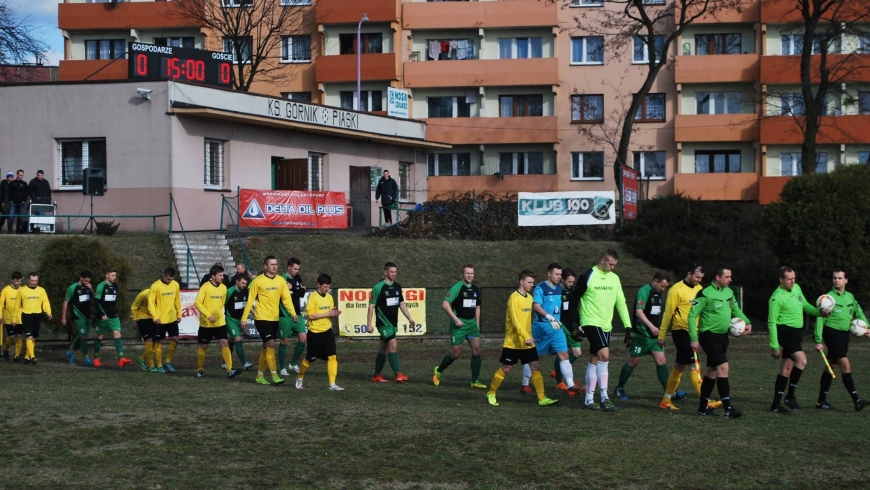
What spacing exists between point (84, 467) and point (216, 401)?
14.6 ft

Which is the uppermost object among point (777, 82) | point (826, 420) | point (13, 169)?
point (777, 82)

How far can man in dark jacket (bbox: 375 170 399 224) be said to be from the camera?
39.0 metres

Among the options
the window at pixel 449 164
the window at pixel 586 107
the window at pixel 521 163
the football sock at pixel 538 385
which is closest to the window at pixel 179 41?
the window at pixel 449 164

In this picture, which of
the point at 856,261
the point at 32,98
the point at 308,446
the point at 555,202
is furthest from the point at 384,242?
the point at 308,446

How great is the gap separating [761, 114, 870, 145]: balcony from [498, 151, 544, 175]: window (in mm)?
11734

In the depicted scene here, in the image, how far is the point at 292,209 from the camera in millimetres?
35344

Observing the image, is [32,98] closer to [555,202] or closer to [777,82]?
[555,202]

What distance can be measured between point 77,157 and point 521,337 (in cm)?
2490

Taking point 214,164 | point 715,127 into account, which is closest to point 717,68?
point 715,127

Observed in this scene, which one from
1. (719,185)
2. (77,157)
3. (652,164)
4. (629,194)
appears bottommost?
(629,194)

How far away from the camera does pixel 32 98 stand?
35.3 metres

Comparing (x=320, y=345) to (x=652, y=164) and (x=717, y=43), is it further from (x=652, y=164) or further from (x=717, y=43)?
(x=717, y=43)

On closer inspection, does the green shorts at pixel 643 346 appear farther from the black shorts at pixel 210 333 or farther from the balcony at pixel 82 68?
the balcony at pixel 82 68

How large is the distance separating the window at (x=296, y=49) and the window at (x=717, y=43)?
21.2 m
